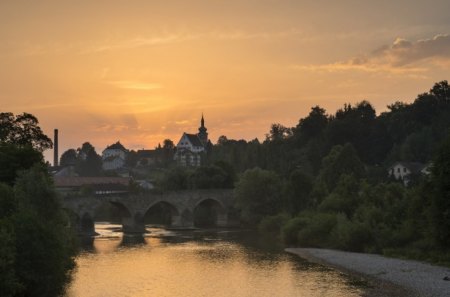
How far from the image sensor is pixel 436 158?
49.8 metres

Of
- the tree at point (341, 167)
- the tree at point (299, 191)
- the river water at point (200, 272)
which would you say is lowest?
the river water at point (200, 272)

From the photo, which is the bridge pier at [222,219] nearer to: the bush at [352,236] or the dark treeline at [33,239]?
the bush at [352,236]

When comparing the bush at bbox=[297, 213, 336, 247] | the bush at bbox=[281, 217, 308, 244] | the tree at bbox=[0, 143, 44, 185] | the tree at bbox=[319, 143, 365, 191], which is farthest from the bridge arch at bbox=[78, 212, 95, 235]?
the tree at bbox=[0, 143, 44, 185]

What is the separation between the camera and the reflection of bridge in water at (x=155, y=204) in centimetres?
8700

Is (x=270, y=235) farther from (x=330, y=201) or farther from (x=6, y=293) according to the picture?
(x=6, y=293)

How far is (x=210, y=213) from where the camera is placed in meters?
111

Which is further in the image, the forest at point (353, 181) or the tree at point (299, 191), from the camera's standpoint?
the tree at point (299, 191)

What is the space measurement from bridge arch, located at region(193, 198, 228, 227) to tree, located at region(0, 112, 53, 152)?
3697 centimetres

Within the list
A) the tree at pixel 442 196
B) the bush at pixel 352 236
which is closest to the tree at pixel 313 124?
the bush at pixel 352 236

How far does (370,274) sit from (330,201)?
84.5 ft

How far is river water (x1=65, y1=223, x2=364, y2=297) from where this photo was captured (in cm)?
4200

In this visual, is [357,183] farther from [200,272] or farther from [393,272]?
[200,272]

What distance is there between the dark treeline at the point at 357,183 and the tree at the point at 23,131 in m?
28.2

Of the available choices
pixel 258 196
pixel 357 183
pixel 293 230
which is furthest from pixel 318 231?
pixel 258 196
